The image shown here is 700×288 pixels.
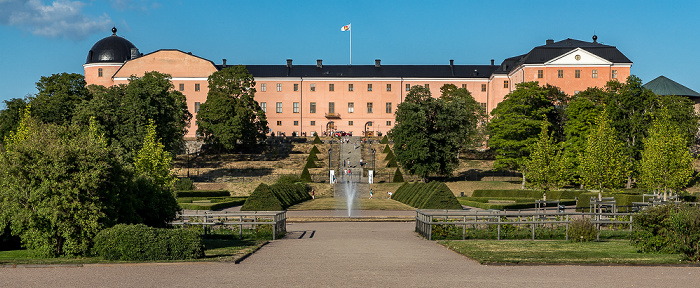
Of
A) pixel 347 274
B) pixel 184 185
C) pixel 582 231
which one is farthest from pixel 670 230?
pixel 184 185

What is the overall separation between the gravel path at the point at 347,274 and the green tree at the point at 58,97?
3987cm

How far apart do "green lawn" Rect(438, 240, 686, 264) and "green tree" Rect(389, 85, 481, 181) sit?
32.1 m

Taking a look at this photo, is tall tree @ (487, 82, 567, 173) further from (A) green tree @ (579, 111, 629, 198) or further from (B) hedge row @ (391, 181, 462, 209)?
(A) green tree @ (579, 111, 629, 198)

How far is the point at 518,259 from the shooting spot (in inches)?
588

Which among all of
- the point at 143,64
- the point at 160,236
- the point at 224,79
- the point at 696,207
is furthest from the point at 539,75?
the point at 160,236

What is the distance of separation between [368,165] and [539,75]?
21.8 m

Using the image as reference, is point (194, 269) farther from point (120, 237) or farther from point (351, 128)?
point (351, 128)

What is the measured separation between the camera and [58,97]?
2126 inches

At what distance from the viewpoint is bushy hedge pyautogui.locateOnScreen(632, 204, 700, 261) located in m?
15.4

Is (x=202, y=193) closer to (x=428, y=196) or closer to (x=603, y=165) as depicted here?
(x=428, y=196)

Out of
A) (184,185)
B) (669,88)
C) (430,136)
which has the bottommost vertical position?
(184,185)

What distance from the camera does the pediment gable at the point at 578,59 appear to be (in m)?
73.4

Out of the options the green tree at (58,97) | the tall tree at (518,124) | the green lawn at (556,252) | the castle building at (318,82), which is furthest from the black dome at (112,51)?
the green lawn at (556,252)

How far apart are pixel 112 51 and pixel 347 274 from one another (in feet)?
248
